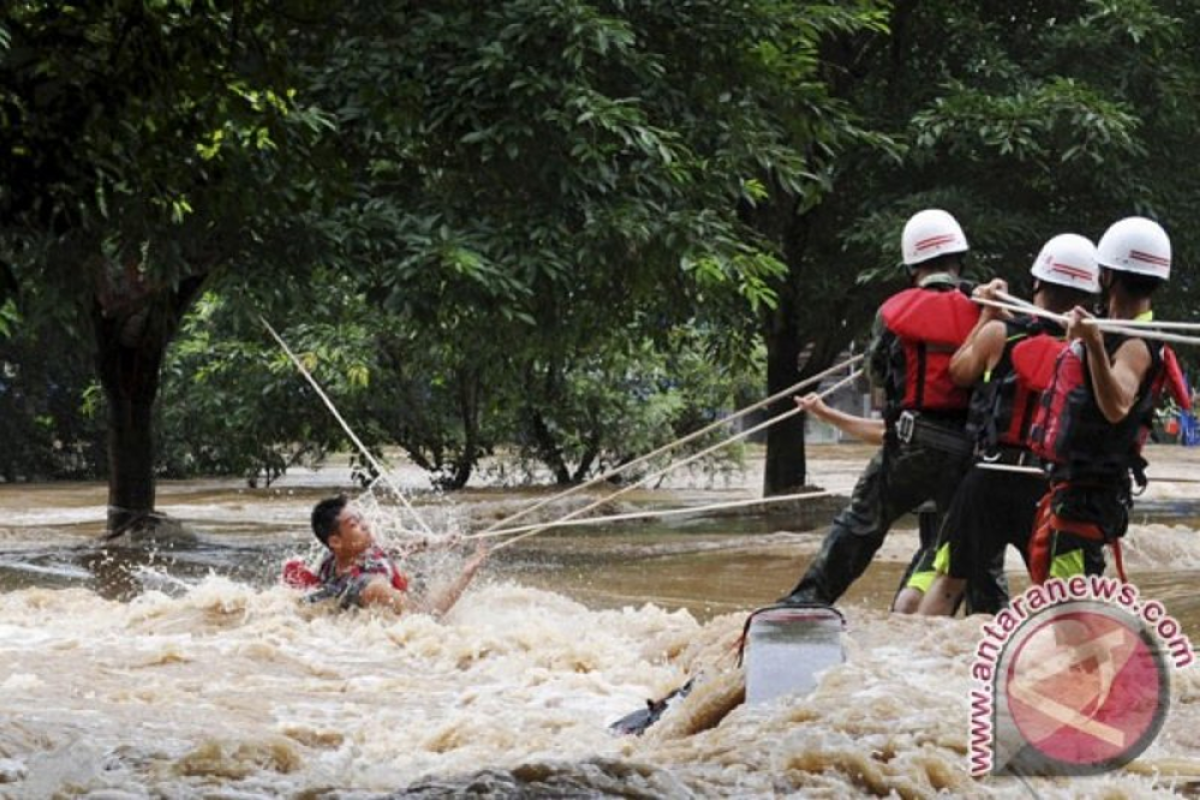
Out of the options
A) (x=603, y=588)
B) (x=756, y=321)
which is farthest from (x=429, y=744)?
(x=756, y=321)

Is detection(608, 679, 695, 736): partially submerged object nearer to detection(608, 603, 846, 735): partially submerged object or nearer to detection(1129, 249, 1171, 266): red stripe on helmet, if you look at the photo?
detection(608, 603, 846, 735): partially submerged object

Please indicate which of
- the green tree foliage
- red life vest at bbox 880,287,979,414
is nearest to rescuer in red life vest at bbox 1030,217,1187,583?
red life vest at bbox 880,287,979,414

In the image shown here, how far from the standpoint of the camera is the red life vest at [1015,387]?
879 cm

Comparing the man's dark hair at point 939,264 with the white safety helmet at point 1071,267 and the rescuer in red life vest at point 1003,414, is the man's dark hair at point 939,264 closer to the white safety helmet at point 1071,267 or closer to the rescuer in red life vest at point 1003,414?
the rescuer in red life vest at point 1003,414

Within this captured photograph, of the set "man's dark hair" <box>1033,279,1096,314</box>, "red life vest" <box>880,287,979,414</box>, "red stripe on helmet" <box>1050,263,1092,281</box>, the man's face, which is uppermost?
"red stripe on helmet" <box>1050,263,1092,281</box>

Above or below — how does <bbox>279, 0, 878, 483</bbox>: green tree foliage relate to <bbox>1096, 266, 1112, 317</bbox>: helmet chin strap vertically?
above

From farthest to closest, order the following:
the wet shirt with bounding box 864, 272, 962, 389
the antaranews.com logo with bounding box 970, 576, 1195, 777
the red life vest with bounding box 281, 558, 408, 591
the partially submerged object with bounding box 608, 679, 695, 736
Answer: the red life vest with bounding box 281, 558, 408, 591
the wet shirt with bounding box 864, 272, 962, 389
the partially submerged object with bounding box 608, 679, 695, 736
the antaranews.com logo with bounding box 970, 576, 1195, 777

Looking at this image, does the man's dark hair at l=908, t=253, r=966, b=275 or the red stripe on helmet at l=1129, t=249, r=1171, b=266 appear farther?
the man's dark hair at l=908, t=253, r=966, b=275

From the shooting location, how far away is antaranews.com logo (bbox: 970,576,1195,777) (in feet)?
22.3

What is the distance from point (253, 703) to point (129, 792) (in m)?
2.79

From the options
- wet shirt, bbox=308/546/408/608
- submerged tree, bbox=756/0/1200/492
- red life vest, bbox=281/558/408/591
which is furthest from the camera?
submerged tree, bbox=756/0/1200/492

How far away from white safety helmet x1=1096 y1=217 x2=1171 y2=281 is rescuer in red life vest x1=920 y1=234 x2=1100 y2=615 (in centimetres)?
118

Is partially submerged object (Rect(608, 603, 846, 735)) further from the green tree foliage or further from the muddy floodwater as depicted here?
the green tree foliage

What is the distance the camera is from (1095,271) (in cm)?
884
